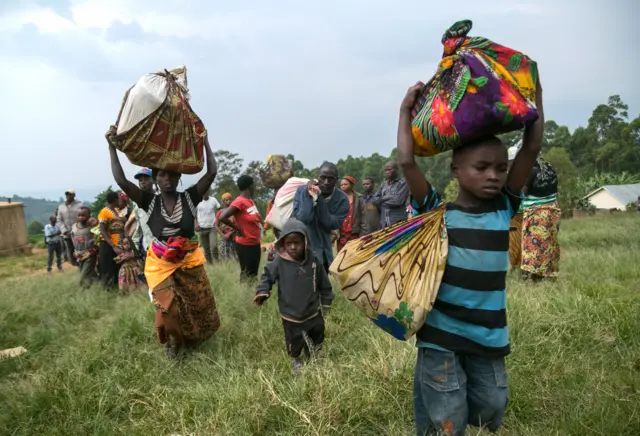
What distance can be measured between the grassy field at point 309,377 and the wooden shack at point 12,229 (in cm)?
1714

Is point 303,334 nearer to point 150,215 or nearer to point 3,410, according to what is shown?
point 150,215

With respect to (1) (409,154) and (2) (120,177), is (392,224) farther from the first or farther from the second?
→ (2) (120,177)

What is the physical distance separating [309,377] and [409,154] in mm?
1716

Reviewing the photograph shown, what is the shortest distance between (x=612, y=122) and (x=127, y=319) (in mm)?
55008

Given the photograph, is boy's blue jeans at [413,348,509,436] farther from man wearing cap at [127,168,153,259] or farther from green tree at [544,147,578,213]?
green tree at [544,147,578,213]

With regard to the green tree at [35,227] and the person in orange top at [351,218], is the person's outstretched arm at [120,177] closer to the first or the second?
the person in orange top at [351,218]

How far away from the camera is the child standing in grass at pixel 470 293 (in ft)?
5.70

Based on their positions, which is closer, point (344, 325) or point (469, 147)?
point (469, 147)

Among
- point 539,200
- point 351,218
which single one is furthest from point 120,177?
point 351,218

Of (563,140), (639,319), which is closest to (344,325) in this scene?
(639,319)

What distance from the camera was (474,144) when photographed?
5.65 ft

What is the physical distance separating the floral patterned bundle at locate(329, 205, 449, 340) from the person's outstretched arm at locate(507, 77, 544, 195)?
36 cm

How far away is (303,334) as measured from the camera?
337 centimetres

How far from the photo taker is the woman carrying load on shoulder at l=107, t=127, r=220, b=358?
3517mm
